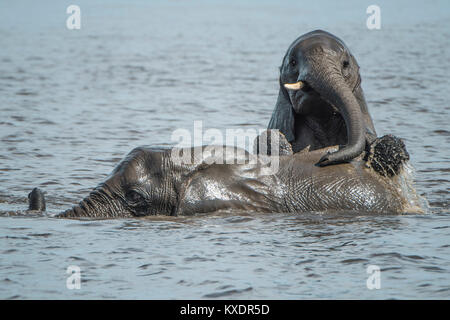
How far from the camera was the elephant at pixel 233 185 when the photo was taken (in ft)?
26.0

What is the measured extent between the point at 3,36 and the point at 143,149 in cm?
1869

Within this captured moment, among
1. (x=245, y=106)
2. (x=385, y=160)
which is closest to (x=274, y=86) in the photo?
(x=245, y=106)

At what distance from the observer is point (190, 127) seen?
48.9ft

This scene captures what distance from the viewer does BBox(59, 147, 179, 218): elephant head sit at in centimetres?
788

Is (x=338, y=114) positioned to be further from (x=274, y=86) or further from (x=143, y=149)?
(x=274, y=86)

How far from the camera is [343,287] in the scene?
644cm

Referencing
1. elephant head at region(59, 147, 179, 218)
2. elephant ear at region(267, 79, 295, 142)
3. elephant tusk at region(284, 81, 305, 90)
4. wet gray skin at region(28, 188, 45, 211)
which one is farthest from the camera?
elephant ear at region(267, 79, 295, 142)

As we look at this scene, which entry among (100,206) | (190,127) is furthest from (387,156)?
(190,127)

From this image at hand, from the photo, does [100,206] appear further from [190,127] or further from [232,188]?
[190,127]

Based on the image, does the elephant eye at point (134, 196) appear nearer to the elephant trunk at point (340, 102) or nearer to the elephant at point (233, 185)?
the elephant at point (233, 185)

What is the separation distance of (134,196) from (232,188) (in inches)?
34.4

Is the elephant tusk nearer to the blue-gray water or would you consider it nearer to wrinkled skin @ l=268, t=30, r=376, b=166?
wrinkled skin @ l=268, t=30, r=376, b=166

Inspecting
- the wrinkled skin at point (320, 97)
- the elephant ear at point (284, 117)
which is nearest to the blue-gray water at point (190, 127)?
the wrinkled skin at point (320, 97)

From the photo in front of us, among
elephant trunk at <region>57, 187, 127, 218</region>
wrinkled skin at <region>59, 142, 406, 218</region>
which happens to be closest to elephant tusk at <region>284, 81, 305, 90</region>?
wrinkled skin at <region>59, 142, 406, 218</region>
